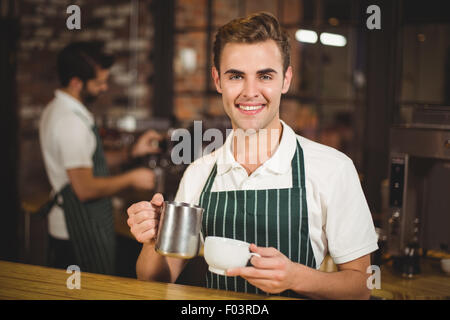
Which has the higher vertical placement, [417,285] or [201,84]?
[201,84]

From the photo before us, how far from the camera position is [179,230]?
1.15m

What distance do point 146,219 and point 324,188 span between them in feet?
1.52

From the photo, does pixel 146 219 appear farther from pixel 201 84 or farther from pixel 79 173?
pixel 201 84

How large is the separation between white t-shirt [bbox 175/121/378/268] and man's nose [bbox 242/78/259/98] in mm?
170

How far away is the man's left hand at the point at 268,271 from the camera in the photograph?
109 centimetres

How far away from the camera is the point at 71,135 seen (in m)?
2.36

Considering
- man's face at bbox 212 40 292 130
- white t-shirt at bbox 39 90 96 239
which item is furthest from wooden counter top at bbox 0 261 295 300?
white t-shirt at bbox 39 90 96 239

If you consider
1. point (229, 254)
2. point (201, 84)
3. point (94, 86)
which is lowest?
point (229, 254)

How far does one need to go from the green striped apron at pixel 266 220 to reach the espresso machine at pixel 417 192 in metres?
0.58

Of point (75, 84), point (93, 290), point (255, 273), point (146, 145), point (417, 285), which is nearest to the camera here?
point (255, 273)

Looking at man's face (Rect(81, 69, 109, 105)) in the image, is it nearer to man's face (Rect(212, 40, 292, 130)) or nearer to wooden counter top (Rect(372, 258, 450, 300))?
man's face (Rect(212, 40, 292, 130))

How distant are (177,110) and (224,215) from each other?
288 centimetres

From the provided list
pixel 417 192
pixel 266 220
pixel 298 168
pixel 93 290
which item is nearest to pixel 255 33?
pixel 298 168

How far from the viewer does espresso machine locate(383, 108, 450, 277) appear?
180 centimetres
